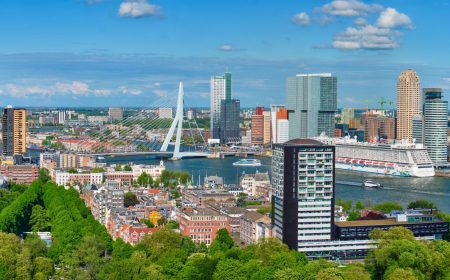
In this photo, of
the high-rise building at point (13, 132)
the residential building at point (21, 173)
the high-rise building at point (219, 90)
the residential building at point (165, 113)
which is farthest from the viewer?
the high-rise building at point (219, 90)

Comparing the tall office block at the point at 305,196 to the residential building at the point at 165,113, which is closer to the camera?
the tall office block at the point at 305,196

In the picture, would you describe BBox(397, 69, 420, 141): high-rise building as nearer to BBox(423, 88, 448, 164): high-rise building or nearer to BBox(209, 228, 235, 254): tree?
BBox(423, 88, 448, 164): high-rise building

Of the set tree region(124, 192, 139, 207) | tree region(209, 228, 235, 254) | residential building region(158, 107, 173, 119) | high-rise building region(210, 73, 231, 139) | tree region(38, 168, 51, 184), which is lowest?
tree region(209, 228, 235, 254)

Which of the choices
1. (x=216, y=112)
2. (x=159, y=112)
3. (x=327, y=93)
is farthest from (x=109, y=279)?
(x=216, y=112)

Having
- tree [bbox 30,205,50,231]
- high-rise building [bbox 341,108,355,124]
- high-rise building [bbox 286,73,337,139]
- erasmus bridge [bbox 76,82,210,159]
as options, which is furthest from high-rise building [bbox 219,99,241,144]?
tree [bbox 30,205,50,231]

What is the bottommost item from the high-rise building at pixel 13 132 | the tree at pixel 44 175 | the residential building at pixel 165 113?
A: the tree at pixel 44 175

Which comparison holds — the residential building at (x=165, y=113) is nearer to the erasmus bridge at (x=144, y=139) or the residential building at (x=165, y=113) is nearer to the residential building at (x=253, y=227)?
the erasmus bridge at (x=144, y=139)

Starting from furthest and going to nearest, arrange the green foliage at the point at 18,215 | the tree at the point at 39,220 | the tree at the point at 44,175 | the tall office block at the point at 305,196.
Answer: the tree at the point at 44,175
the tree at the point at 39,220
the green foliage at the point at 18,215
the tall office block at the point at 305,196

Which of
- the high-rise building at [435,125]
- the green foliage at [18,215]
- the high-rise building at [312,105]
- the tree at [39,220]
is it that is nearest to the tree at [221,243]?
the tree at [39,220]
